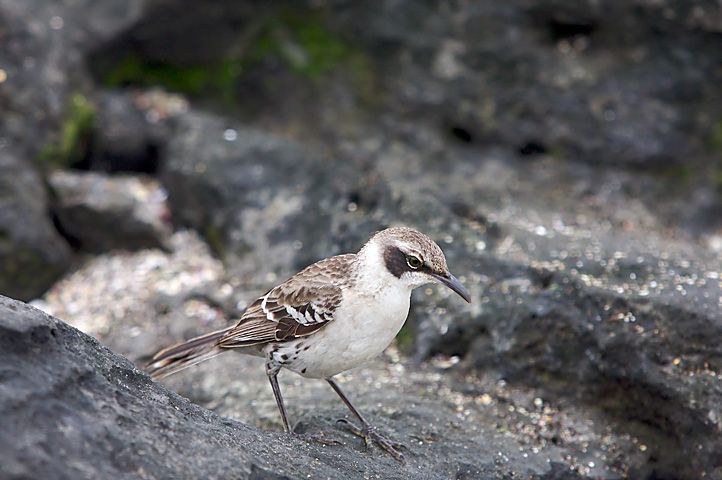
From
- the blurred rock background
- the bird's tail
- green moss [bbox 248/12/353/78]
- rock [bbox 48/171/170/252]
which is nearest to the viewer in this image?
the bird's tail

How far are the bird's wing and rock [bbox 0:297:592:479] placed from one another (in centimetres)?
89

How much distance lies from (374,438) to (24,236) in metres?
4.40

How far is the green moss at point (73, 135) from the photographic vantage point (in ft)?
30.3

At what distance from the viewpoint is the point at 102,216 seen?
9188 millimetres

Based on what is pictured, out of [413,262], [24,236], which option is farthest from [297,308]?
[24,236]

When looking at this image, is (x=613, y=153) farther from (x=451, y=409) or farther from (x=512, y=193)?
(x=451, y=409)

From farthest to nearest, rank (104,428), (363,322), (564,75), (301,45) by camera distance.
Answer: (301,45), (564,75), (363,322), (104,428)

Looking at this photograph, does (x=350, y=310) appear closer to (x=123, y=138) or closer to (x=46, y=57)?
(x=123, y=138)

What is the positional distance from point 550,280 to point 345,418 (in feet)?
6.95

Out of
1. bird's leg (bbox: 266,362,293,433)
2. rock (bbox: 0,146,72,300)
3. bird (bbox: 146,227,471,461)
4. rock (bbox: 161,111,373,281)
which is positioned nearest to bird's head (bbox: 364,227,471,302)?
bird (bbox: 146,227,471,461)

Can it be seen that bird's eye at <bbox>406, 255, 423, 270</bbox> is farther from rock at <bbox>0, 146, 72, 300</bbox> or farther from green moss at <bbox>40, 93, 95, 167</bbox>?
green moss at <bbox>40, 93, 95, 167</bbox>

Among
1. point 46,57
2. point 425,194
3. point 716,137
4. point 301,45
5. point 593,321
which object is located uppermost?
point 46,57

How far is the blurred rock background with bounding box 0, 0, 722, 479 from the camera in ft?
21.5

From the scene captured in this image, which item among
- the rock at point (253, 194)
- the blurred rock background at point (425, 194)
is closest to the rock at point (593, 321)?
the blurred rock background at point (425, 194)
